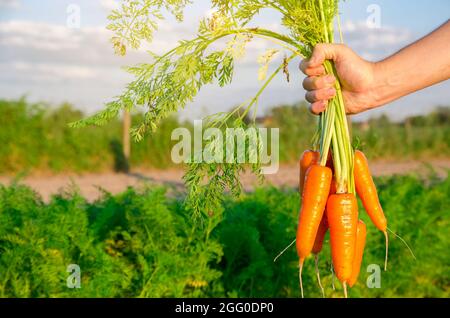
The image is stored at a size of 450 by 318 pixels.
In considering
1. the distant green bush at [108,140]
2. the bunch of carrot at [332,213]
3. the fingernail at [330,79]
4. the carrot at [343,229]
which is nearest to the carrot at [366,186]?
the bunch of carrot at [332,213]

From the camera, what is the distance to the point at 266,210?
16.3ft

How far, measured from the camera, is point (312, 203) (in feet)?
8.46

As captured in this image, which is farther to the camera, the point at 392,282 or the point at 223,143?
the point at 392,282

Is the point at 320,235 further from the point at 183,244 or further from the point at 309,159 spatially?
the point at 183,244

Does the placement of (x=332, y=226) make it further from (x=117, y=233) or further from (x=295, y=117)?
(x=295, y=117)

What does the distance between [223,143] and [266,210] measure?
2579 millimetres

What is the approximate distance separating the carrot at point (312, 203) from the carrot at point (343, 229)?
42 millimetres

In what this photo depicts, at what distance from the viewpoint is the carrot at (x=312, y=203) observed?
2.51 m

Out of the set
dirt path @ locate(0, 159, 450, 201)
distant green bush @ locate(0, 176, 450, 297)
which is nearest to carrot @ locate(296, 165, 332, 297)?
distant green bush @ locate(0, 176, 450, 297)

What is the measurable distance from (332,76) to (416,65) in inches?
17.0

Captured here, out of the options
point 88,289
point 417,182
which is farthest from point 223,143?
point 417,182

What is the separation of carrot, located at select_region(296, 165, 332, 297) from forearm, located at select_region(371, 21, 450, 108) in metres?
0.46

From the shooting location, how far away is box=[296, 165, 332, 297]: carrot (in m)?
2.51

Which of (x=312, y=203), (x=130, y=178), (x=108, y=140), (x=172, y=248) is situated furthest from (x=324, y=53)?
(x=108, y=140)
